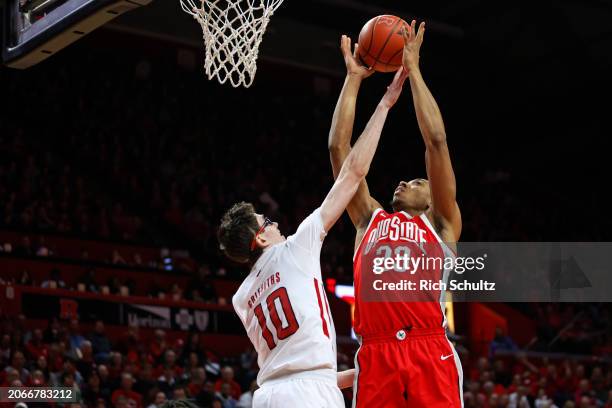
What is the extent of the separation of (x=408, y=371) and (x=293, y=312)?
70 cm

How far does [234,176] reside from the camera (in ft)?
57.3

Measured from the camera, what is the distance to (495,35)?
19922 millimetres

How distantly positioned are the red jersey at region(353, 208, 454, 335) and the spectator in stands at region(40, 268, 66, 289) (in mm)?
7965

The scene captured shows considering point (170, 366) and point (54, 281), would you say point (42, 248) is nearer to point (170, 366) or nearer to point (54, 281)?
point (54, 281)

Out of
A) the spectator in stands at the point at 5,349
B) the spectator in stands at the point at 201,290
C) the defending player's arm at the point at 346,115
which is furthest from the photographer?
the spectator in stands at the point at 201,290

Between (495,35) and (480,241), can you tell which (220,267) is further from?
(495,35)

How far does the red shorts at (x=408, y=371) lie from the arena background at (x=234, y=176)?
17.8 feet

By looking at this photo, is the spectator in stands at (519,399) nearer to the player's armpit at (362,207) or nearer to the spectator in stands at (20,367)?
the spectator in stands at (20,367)

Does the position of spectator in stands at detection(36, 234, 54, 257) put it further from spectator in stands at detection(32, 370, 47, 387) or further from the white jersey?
the white jersey

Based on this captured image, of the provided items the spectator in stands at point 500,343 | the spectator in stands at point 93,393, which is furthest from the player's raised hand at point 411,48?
the spectator in stands at point 500,343

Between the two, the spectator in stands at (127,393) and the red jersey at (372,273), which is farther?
the spectator in stands at (127,393)

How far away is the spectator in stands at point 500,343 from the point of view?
15.1m

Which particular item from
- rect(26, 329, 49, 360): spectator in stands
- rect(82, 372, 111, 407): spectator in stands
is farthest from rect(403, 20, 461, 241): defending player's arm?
rect(26, 329, 49, 360): spectator in stands

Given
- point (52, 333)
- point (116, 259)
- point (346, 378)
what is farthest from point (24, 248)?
point (346, 378)
